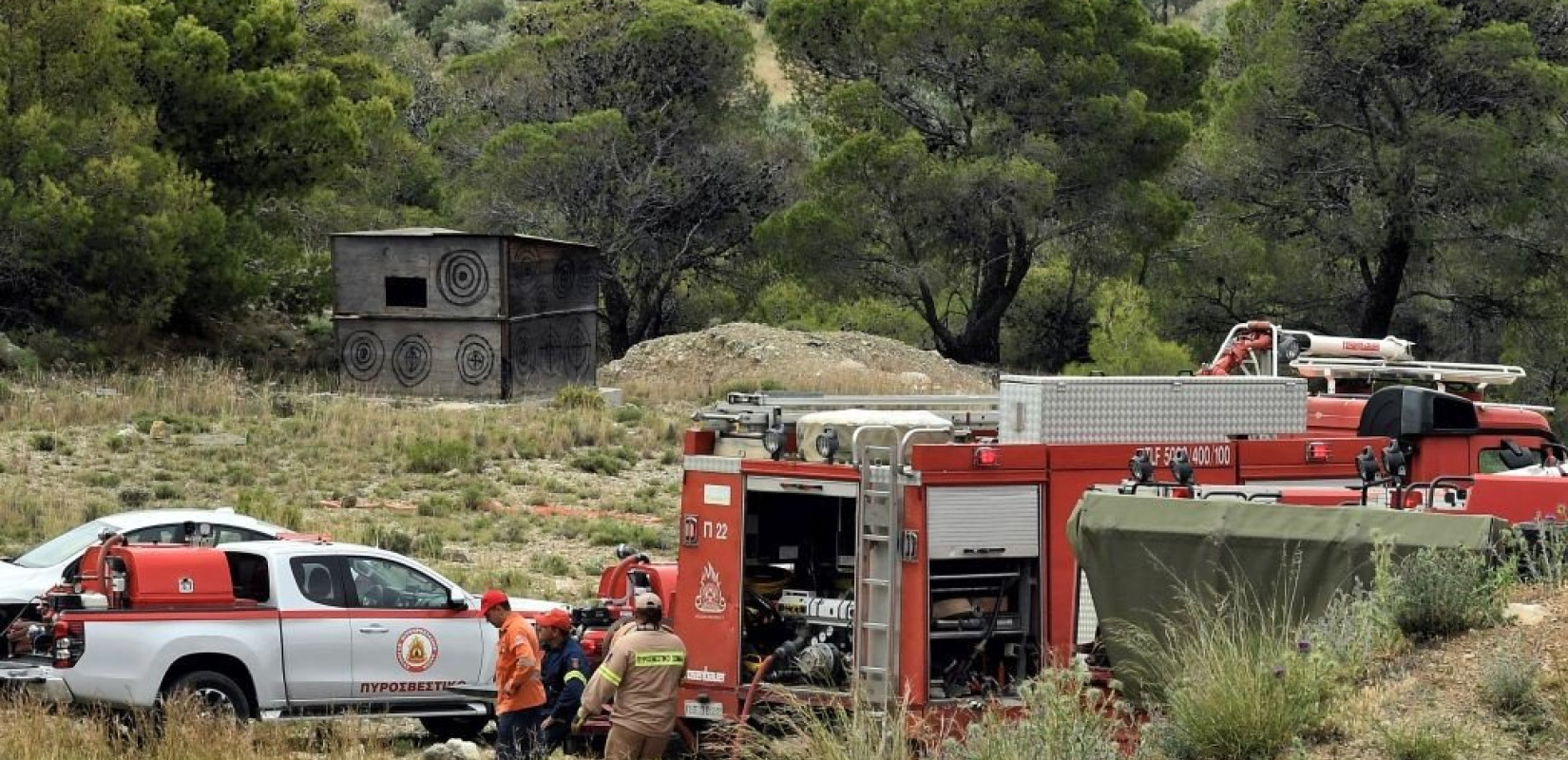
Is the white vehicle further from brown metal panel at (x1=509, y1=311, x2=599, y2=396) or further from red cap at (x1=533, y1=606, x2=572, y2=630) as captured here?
brown metal panel at (x1=509, y1=311, x2=599, y2=396)

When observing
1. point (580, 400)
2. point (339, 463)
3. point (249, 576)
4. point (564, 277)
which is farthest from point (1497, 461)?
point (564, 277)

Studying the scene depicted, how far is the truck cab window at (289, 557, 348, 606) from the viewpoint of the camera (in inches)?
595

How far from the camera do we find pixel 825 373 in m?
41.6

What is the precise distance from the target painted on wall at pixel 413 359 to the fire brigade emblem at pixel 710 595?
2576 cm

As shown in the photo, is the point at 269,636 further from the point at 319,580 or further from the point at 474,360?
the point at 474,360

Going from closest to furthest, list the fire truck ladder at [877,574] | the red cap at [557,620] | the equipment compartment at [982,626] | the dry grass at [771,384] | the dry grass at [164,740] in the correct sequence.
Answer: the dry grass at [164,740] → the fire truck ladder at [877,574] → the equipment compartment at [982,626] → the red cap at [557,620] → the dry grass at [771,384]

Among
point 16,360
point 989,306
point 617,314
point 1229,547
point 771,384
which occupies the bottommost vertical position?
point 1229,547

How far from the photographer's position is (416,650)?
50.3 ft

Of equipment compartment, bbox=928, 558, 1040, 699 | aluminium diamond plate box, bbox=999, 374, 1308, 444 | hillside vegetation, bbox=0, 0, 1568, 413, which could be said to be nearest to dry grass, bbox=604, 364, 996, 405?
hillside vegetation, bbox=0, 0, 1568, 413

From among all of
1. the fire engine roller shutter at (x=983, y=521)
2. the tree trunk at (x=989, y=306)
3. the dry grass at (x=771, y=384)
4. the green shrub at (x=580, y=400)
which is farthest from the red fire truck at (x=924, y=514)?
the tree trunk at (x=989, y=306)

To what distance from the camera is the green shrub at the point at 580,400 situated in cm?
3644

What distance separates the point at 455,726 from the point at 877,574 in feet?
17.8

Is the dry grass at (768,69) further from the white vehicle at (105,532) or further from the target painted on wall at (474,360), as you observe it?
the white vehicle at (105,532)

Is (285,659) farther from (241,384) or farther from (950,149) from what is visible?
(950,149)
